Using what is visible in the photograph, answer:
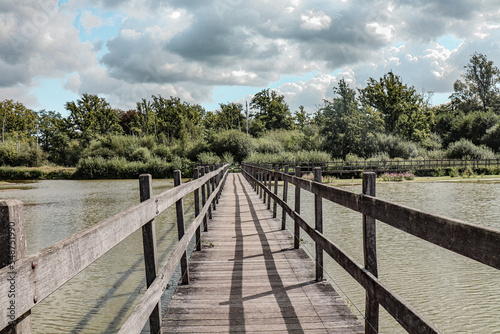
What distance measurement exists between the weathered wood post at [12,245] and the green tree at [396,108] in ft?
160

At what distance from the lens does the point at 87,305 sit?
19.1 feet

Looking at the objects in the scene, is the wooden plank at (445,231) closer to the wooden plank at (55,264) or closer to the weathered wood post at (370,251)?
the weathered wood post at (370,251)

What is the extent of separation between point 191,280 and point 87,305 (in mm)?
2405

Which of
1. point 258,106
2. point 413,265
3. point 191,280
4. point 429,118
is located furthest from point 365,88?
Answer: point 191,280

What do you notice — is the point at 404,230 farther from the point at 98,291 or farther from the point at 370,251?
the point at 98,291

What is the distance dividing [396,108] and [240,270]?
47.2m

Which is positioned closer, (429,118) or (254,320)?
(254,320)

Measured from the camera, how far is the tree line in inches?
1516

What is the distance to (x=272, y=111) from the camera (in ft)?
237

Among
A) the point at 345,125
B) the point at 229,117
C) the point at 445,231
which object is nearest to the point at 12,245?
the point at 445,231

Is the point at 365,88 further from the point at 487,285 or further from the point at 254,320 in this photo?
the point at 254,320

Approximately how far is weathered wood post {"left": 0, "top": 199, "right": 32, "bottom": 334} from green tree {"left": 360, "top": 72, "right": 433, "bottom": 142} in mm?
48893

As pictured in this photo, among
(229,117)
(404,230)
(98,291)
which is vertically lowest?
(98,291)

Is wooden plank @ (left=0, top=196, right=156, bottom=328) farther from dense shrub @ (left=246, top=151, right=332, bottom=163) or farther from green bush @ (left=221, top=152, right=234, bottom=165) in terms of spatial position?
green bush @ (left=221, top=152, right=234, bottom=165)
